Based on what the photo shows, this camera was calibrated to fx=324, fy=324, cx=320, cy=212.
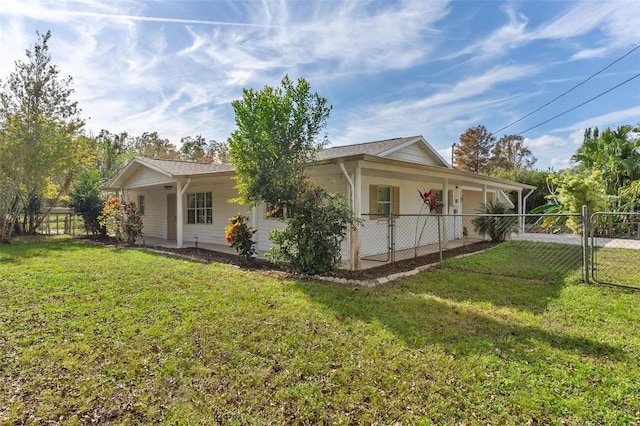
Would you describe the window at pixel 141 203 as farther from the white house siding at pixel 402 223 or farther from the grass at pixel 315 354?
the white house siding at pixel 402 223

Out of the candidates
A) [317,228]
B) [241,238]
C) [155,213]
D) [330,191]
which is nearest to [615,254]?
[330,191]

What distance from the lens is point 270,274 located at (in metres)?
6.96

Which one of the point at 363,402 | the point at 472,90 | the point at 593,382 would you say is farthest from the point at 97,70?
the point at 472,90

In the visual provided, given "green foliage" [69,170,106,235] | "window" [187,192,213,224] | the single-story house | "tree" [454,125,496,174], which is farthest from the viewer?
"tree" [454,125,496,174]

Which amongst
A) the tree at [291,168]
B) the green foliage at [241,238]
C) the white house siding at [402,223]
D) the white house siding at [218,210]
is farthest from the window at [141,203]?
the white house siding at [402,223]

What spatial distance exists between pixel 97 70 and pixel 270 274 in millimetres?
7989

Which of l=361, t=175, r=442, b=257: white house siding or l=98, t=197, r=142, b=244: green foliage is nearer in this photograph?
l=361, t=175, r=442, b=257: white house siding

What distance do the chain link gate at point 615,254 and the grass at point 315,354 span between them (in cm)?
77

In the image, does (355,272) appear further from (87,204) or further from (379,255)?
(87,204)

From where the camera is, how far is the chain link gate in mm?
5789

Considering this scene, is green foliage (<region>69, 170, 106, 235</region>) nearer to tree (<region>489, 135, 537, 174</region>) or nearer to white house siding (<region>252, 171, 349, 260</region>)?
white house siding (<region>252, 171, 349, 260</region>)

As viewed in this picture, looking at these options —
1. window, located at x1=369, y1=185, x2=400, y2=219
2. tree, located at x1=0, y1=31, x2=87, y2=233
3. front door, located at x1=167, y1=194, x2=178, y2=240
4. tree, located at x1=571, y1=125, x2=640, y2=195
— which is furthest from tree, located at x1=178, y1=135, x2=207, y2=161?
tree, located at x1=571, y1=125, x2=640, y2=195

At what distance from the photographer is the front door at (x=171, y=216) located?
47.2ft

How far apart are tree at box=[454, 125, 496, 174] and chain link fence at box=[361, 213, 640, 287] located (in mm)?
18717
